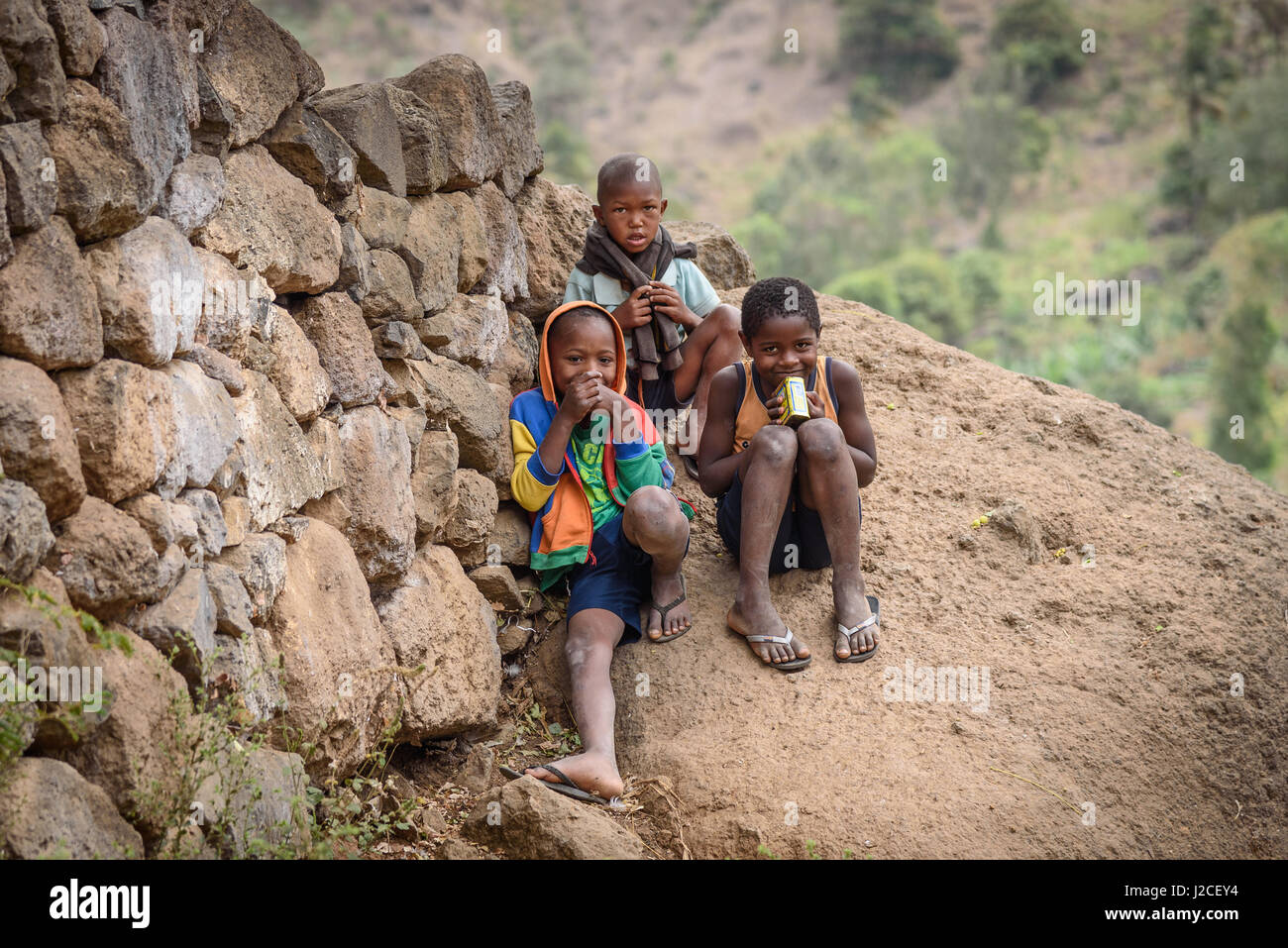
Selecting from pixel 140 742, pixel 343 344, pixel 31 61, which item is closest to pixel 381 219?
pixel 343 344

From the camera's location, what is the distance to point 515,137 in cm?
411

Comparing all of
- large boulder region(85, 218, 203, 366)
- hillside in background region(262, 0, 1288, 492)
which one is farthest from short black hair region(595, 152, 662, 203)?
hillside in background region(262, 0, 1288, 492)

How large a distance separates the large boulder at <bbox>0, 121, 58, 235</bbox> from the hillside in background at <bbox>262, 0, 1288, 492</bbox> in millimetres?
22569

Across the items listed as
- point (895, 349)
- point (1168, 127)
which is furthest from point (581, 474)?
point (1168, 127)

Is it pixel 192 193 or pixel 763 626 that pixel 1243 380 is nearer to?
pixel 763 626

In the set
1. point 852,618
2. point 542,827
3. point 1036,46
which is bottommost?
point 542,827

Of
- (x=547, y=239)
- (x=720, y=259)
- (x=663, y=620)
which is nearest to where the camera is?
(x=663, y=620)

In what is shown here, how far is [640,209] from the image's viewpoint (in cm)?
395

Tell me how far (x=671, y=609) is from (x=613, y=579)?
200 millimetres

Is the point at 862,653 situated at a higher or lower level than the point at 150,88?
lower

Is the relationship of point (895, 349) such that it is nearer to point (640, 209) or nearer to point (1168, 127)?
point (640, 209)

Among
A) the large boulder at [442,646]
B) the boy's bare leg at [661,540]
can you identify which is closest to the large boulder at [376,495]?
the large boulder at [442,646]

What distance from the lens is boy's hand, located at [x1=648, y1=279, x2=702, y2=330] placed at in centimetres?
396
